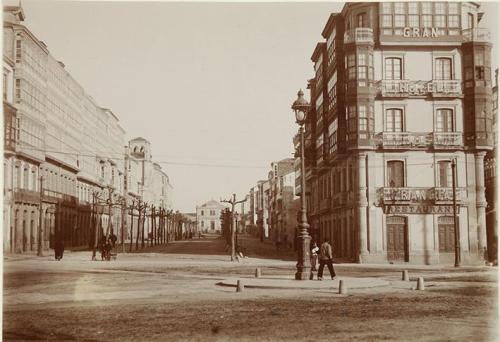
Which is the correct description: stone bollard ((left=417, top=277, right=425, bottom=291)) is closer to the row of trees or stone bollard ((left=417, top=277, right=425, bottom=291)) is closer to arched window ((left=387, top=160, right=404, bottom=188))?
arched window ((left=387, top=160, right=404, bottom=188))

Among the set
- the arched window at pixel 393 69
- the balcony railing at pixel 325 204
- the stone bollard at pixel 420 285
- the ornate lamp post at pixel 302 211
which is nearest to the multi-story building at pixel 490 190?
the arched window at pixel 393 69

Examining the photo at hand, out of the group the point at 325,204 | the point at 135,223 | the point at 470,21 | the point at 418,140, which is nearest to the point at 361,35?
the point at 470,21

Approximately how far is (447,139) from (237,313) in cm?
3014

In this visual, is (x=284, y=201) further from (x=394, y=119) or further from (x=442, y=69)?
(x=442, y=69)

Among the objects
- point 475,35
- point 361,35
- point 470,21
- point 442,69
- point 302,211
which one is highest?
point 470,21

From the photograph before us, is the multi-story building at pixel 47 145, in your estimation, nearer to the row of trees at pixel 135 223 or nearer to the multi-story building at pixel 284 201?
the row of trees at pixel 135 223

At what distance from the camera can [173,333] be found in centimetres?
1466

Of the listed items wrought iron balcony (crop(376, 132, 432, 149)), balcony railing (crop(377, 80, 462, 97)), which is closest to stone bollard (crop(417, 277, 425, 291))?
wrought iron balcony (crop(376, 132, 432, 149))

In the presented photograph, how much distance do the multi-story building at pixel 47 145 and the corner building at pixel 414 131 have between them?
16.4m

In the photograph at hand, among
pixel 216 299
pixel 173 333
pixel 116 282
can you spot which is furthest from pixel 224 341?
pixel 116 282

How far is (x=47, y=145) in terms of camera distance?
1854 inches

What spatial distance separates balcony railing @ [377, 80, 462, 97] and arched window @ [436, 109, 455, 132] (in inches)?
47.0

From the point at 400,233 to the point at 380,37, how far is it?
13.2 metres

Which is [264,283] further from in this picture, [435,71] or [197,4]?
[435,71]
